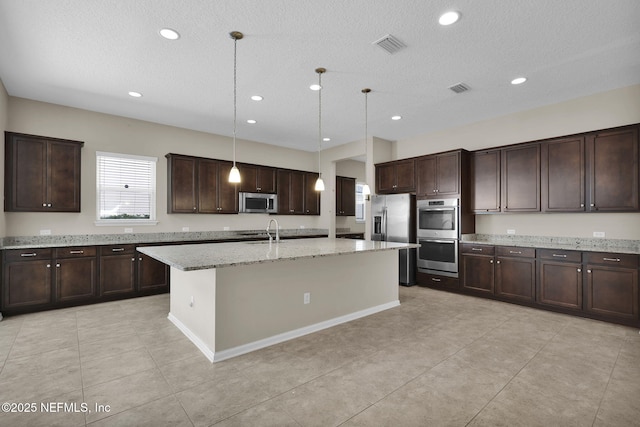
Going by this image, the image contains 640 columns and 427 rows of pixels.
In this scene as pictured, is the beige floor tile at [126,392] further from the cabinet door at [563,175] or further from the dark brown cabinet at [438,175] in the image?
the cabinet door at [563,175]

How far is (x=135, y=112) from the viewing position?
16.3 ft

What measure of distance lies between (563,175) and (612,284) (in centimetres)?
150

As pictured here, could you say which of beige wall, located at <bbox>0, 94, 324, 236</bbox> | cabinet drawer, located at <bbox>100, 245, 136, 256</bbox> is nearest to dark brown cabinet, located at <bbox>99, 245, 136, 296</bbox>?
cabinet drawer, located at <bbox>100, 245, 136, 256</bbox>

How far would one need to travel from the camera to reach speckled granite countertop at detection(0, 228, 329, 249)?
4.33 metres

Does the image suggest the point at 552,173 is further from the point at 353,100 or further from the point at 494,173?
the point at 353,100

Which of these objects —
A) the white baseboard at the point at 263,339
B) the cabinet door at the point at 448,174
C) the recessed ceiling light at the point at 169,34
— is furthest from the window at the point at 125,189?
the cabinet door at the point at 448,174

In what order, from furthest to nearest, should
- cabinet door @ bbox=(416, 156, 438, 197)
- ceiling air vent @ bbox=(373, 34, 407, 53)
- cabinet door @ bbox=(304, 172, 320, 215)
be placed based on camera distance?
cabinet door @ bbox=(304, 172, 320, 215) → cabinet door @ bbox=(416, 156, 438, 197) → ceiling air vent @ bbox=(373, 34, 407, 53)

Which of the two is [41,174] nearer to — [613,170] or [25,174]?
[25,174]

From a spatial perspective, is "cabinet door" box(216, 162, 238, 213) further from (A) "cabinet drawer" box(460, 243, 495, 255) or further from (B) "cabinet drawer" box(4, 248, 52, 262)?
(A) "cabinet drawer" box(460, 243, 495, 255)

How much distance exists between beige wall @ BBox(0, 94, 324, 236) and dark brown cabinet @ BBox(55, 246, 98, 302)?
1.88 feet

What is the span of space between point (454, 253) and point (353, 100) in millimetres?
3011

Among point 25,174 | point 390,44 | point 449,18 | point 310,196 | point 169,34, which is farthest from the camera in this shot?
point 310,196

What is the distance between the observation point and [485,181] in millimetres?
5125

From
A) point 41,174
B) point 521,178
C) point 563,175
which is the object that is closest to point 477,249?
point 521,178
